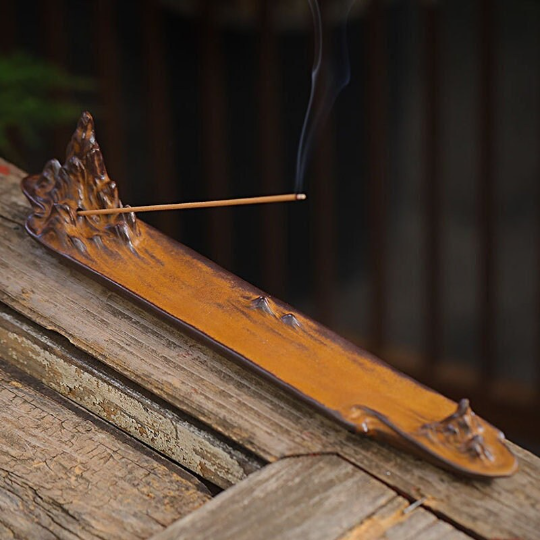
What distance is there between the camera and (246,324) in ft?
3.28

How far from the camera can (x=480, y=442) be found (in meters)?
0.83

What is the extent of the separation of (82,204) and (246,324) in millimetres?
305

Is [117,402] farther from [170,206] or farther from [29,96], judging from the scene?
[29,96]

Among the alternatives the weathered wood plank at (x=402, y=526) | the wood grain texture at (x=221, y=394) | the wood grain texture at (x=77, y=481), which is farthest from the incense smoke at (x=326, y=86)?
the weathered wood plank at (x=402, y=526)

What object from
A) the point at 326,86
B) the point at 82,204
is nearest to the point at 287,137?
the point at 326,86

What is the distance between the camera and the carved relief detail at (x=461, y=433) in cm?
82

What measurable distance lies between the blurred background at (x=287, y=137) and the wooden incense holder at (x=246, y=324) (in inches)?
51.0

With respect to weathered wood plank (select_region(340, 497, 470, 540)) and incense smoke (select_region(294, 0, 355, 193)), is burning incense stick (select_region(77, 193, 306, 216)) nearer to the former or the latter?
weathered wood plank (select_region(340, 497, 470, 540))

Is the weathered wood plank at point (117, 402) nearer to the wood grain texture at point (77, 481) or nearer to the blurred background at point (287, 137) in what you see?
the wood grain texture at point (77, 481)

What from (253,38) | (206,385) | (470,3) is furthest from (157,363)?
(470,3)

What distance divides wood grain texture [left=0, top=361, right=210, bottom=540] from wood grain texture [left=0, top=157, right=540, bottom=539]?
70mm

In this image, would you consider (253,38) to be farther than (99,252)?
Yes

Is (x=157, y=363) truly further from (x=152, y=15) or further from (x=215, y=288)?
(x=152, y=15)

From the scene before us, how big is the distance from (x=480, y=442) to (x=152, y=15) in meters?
2.11
